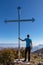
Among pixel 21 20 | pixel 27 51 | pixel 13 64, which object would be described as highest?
pixel 21 20

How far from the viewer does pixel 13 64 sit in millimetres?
8172

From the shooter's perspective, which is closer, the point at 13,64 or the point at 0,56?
the point at 13,64

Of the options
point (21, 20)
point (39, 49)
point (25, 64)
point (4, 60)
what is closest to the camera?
point (25, 64)

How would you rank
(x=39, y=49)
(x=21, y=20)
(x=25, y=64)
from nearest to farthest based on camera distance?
(x=25, y=64)
(x=21, y=20)
(x=39, y=49)

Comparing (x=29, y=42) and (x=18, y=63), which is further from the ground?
(x=29, y=42)

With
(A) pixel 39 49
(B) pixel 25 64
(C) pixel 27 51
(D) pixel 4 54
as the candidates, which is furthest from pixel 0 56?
(A) pixel 39 49

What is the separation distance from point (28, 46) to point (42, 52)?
858 cm

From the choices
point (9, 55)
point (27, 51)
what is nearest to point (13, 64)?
point (27, 51)

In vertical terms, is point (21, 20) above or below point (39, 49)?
above

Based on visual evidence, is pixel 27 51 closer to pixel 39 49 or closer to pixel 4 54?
pixel 4 54

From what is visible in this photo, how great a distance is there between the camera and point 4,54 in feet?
33.0

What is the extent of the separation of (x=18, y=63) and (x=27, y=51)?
1.17 meters

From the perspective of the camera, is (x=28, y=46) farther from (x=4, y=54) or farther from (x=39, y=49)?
(x=39, y=49)

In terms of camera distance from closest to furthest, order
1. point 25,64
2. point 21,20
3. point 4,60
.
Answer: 1. point 25,64
2. point 21,20
3. point 4,60
